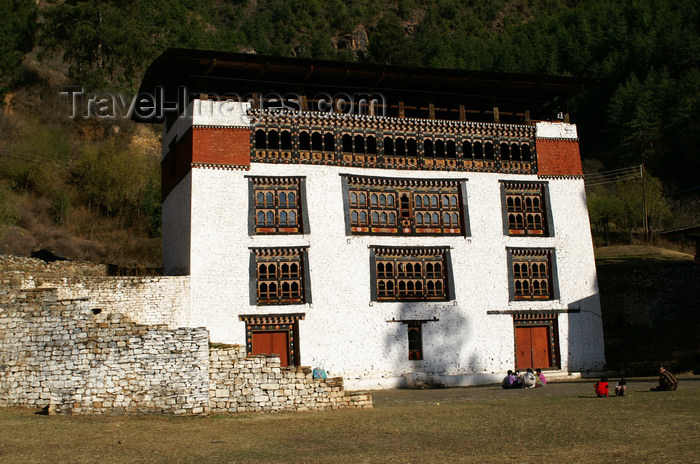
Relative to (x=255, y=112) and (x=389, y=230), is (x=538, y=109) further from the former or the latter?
(x=255, y=112)

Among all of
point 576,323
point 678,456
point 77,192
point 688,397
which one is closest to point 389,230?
point 576,323

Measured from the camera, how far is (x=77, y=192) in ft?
164

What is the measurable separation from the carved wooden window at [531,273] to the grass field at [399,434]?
8.92 metres

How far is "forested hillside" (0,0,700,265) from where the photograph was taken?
160ft

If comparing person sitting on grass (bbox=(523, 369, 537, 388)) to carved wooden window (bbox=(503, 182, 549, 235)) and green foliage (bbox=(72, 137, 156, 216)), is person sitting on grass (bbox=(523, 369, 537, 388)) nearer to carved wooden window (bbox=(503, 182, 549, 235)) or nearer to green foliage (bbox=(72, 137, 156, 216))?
carved wooden window (bbox=(503, 182, 549, 235))

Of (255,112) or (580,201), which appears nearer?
(255,112)

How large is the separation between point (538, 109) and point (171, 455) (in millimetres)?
24767

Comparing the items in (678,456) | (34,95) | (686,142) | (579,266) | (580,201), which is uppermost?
(34,95)

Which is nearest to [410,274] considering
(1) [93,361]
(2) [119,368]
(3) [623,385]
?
(3) [623,385]

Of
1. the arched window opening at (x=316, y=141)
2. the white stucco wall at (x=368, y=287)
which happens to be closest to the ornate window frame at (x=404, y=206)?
the white stucco wall at (x=368, y=287)

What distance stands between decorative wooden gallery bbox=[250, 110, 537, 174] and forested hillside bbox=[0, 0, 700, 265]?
19231 millimetres

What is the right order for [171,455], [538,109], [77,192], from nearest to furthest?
[171,455] → [538,109] → [77,192]

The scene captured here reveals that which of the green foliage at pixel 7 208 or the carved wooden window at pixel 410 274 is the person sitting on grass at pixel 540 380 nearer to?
the carved wooden window at pixel 410 274

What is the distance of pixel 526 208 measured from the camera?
2986 centimetres
